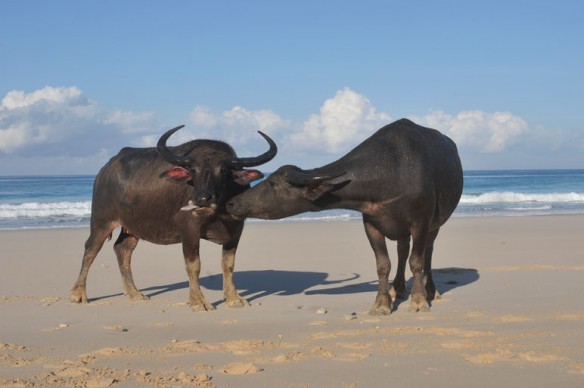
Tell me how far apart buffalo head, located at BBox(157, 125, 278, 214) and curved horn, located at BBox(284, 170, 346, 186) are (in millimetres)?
626

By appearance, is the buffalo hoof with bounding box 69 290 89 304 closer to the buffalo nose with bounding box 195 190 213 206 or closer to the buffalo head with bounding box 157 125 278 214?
the buffalo head with bounding box 157 125 278 214

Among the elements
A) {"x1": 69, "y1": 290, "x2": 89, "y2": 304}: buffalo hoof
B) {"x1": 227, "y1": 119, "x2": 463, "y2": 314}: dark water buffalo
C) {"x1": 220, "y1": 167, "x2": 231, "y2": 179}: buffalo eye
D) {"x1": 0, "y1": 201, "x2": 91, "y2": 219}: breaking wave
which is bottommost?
{"x1": 69, "y1": 290, "x2": 89, "y2": 304}: buffalo hoof

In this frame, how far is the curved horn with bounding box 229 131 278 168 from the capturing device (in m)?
9.27

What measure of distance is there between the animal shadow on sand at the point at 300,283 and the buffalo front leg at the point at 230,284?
335mm

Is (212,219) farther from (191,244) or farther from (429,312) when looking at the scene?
(429,312)

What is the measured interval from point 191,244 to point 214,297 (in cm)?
131

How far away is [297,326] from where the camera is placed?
8164mm

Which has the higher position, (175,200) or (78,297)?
(175,200)

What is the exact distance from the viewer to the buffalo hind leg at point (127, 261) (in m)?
10.4

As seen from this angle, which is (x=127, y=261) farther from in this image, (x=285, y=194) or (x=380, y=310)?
(x=380, y=310)

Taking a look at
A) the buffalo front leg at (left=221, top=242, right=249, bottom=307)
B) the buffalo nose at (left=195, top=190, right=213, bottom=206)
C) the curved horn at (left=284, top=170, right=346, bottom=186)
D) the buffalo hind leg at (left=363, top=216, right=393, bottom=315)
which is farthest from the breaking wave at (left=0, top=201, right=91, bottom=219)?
the curved horn at (left=284, top=170, right=346, bottom=186)

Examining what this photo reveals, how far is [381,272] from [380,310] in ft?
1.64

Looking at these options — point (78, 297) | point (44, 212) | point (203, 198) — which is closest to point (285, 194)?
point (203, 198)

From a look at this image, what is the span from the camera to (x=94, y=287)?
11.5m
